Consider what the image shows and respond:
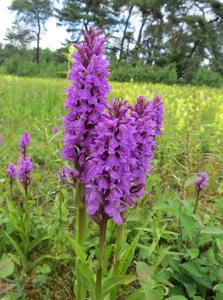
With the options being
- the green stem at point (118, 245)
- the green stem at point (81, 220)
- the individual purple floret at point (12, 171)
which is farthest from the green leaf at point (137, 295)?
the individual purple floret at point (12, 171)

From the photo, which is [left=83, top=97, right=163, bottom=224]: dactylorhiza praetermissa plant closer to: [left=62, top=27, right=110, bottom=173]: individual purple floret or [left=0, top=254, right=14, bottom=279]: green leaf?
[left=62, top=27, right=110, bottom=173]: individual purple floret

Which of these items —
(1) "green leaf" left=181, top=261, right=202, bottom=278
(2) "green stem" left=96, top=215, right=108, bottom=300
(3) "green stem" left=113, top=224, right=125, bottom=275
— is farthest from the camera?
(1) "green leaf" left=181, top=261, right=202, bottom=278

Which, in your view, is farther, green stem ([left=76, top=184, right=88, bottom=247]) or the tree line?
the tree line

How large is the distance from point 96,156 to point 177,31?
113 ft

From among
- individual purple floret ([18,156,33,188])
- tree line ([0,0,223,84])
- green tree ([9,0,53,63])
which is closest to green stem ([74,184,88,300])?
individual purple floret ([18,156,33,188])

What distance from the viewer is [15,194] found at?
312 centimetres

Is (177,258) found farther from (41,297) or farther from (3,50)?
(3,50)

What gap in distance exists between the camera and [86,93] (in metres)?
1.52

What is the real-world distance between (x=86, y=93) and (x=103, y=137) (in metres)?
0.29

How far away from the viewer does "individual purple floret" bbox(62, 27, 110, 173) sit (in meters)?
1.53

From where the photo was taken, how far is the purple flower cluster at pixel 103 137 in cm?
132

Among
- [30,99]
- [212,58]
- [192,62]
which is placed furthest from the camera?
[212,58]

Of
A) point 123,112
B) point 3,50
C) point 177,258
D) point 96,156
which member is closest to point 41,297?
point 177,258

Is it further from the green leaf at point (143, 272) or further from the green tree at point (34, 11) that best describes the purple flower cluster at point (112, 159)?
the green tree at point (34, 11)
